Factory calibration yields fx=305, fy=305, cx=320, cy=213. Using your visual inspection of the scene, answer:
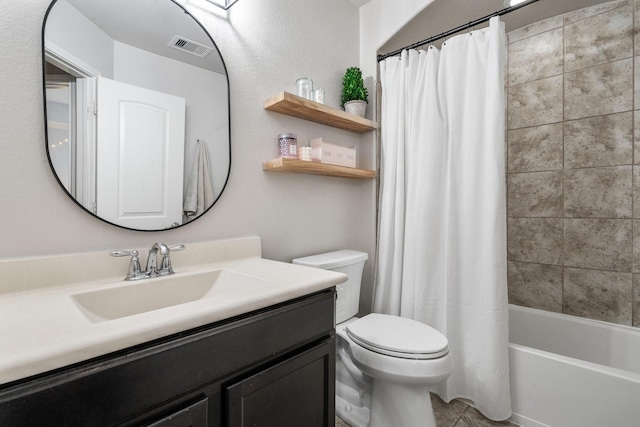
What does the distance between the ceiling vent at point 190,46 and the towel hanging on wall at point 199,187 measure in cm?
37

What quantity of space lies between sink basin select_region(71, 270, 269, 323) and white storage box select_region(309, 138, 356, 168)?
31.3 inches

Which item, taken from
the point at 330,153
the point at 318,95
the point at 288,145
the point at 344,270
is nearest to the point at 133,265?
the point at 288,145

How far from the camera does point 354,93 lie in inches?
74.2

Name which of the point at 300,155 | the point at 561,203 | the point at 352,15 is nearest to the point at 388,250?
the point at 300,155

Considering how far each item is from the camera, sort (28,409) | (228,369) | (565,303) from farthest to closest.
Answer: (565,303) < (228,369) < (28,409)

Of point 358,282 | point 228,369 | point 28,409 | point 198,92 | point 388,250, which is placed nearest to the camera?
point 28,409

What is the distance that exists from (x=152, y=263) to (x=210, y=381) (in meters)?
0.54

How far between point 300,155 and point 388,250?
2.56 feet

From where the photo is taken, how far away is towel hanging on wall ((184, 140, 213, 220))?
126cm

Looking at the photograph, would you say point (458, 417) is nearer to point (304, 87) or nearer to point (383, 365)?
point (383, 365)

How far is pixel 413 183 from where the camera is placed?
1741 millimetres

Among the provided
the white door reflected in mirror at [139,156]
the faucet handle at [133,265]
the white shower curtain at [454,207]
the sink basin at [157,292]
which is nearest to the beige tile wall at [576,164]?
the white shower curtain at [454,207]

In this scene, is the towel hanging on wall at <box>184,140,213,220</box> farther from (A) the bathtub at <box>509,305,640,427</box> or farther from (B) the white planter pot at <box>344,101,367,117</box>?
(A) the bathtub at <box>509,305,640,427</box>

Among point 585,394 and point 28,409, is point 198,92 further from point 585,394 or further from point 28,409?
point 585,394
